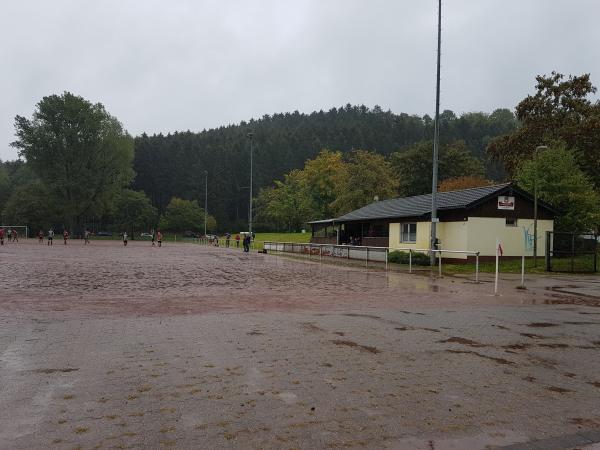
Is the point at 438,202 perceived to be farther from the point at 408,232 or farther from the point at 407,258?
the point at 407,258

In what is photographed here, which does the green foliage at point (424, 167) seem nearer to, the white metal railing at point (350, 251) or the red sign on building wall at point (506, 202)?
the white metal railing at point (350, 251)

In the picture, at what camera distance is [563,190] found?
28594mm

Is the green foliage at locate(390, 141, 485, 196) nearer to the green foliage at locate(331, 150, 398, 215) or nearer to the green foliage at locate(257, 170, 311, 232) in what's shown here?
the green foliage at locate(331, 150, 398, 215)

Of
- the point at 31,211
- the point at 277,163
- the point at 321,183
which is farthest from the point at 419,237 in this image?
the point at 277,163

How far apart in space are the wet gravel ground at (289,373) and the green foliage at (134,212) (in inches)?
3339

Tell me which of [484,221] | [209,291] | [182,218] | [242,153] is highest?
[242,153]

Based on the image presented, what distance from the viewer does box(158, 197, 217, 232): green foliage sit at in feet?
310

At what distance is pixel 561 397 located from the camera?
505 centimetres

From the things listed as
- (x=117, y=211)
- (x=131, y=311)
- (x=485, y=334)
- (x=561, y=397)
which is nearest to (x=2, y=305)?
(x=131, y=311)

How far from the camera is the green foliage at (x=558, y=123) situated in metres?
38.3

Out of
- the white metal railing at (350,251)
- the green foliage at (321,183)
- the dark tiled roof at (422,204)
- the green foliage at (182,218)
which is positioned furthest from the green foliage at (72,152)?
the dark tiled roof at (422,204)

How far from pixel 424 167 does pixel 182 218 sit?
2025 inches

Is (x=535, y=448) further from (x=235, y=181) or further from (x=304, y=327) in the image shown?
(x=235, y=181)

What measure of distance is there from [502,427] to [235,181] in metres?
113
